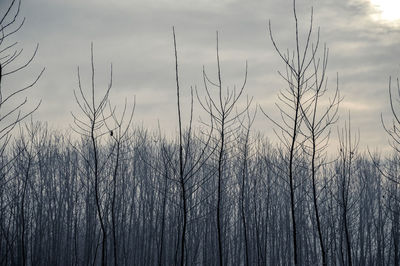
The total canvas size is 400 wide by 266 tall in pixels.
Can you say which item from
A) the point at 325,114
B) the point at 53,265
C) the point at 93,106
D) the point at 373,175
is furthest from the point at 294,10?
the point at 373,175

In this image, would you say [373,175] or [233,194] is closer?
[233,194]

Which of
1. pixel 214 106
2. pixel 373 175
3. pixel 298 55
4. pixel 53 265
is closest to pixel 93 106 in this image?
pixel 214 106

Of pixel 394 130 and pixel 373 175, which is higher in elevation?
pixel 373 175

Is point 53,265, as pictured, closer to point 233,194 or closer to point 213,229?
point 213,229

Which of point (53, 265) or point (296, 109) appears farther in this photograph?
point (53, 265)

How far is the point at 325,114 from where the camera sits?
5840 millimetres

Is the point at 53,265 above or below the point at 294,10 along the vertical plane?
below

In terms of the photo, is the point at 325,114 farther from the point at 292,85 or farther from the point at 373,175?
the point at 373,175

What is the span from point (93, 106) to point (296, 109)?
9.16 feet

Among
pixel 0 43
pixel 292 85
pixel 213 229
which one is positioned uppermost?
pixel 292 85

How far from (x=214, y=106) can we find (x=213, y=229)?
15.0m

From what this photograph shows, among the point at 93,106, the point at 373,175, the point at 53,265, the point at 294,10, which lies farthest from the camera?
the point at 373,175

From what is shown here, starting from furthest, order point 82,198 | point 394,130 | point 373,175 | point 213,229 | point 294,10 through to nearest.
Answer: point 373,175 → point 82,198 → point 213,229 → point 394,130 → point 294,10

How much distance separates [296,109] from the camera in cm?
562
